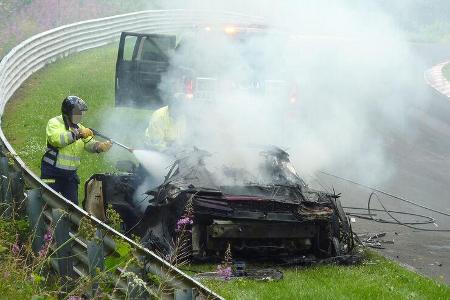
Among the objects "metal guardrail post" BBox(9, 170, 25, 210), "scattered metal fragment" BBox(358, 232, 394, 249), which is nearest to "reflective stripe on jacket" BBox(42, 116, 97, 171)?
"metal guardrail post" BBox(9, 170, 25, 210)

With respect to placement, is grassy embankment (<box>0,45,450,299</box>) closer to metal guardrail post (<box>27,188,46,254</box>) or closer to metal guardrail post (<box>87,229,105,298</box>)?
metal guardrail post (<box>27,188,46,254</box>)

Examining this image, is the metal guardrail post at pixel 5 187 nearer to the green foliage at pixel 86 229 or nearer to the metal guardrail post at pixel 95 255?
the green foliage at pixel 86 229

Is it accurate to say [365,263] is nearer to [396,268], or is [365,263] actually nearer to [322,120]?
[396,268]

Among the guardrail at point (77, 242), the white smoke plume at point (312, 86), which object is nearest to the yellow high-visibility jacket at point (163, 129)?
the white smoke plume at point (312, 86)

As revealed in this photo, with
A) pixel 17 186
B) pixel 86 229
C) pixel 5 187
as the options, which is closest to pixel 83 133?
pixel 5 187

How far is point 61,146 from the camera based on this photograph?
8.52 metres

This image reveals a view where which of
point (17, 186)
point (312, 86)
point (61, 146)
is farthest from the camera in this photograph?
point (312, 86)

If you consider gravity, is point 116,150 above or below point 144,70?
below

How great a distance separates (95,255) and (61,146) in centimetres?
361

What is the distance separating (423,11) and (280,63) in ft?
74.6

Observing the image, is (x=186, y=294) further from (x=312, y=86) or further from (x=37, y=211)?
(x=312, y=86)

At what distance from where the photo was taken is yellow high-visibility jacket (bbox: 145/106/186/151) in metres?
10.4

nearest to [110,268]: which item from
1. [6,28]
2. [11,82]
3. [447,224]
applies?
[447,224]

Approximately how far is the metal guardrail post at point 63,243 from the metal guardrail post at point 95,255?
2.44ft
